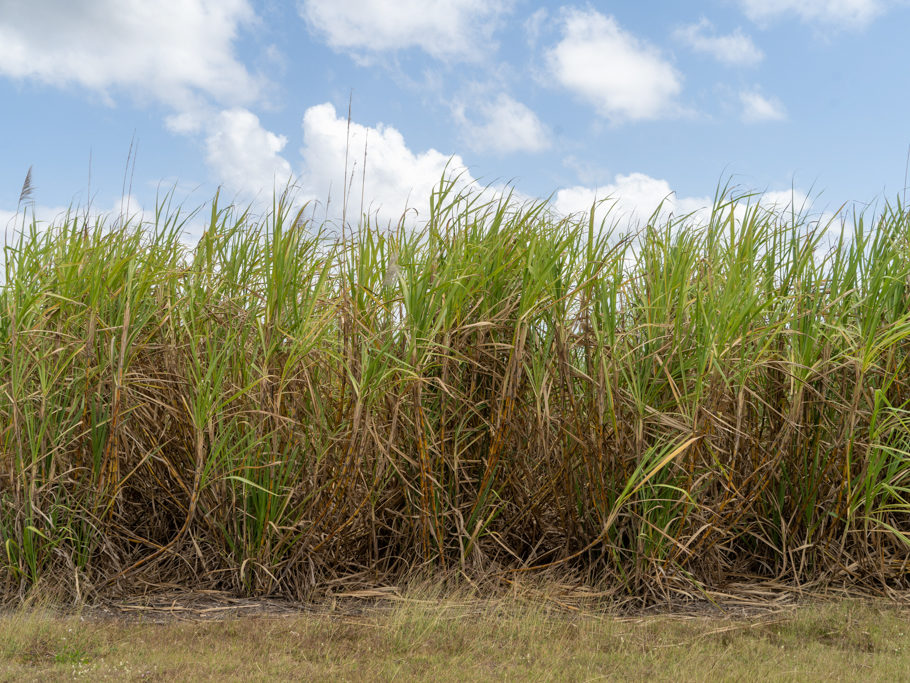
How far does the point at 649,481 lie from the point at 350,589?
1.45 metres

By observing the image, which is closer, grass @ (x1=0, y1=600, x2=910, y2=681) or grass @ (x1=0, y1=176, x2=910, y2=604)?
grass @ (x1=0, y1=600, x2=910, y2=681)

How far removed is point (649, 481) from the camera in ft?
11.2

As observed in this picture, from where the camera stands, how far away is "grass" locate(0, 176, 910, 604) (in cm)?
342

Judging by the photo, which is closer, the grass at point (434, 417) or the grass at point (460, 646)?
the grass at point (460, 646)

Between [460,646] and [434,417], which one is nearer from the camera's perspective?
[460,646]

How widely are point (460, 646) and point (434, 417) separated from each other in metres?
1.04

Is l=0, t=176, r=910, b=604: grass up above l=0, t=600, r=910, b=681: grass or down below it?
above

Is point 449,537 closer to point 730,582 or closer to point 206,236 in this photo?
point 730,582

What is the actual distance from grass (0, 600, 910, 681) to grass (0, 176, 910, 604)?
31 cm

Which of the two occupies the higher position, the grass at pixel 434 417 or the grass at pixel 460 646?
the grass at pixel 434 417

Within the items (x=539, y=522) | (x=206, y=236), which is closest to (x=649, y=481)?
(x=539, y=522)

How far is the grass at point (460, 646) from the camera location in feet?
9.07

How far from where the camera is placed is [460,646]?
2990 mm

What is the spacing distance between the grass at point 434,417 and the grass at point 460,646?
312 mm
